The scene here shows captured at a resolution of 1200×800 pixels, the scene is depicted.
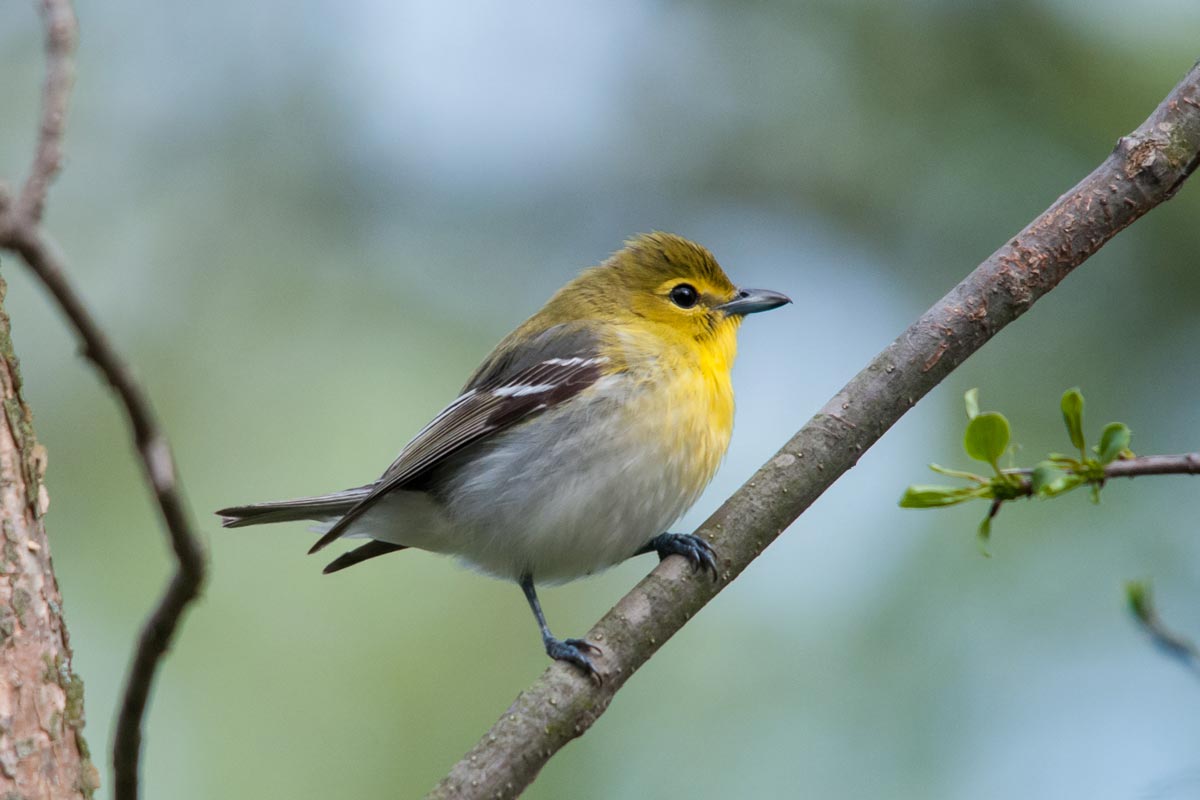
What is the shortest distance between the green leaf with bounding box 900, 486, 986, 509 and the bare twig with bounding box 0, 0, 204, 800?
135cm

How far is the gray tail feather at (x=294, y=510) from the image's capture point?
4.36m

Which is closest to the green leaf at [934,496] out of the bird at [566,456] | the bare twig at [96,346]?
the bare twig at [96,346]

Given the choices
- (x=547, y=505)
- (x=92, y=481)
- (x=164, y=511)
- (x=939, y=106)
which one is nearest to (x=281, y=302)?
(x=92, y=481)

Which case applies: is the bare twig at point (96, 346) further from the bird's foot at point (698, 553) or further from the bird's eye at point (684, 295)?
the bird's eye at point (684, 295)

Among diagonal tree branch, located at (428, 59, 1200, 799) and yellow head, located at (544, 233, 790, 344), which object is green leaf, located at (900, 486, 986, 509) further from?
yellow head, located at (544, 233, 790, 344)

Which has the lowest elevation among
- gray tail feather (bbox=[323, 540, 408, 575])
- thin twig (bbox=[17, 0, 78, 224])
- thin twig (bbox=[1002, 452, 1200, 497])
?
gray tail feather (bbox=[323, 540, 408, 575])

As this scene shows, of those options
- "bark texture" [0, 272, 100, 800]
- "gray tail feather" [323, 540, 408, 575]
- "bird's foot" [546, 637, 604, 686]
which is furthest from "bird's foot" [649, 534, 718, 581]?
"gray tail feather" [323, 540, 408, 575]

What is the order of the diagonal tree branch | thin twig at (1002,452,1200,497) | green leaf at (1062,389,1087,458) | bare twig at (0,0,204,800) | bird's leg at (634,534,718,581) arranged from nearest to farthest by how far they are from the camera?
bare twig at (0,0,204,800)
thin twig at (1002,452,1200,497)
green leaf at (1062,389,1087,458)
the diagonal tree branch
bird's leg at (634,534,718,581)

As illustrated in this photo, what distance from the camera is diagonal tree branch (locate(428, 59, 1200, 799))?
292cm

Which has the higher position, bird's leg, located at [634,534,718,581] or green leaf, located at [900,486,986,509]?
green leaf, located at [900,486,986,509]

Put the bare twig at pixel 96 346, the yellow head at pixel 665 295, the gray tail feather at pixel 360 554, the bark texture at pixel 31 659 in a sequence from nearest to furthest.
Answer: the bare twig at pixel 96 346, the bark texture at pixel 31 659, the gray tail feather at pixel 360 554, the yellow head at pixel 665 295

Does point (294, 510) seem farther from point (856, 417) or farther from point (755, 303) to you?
point (856, 417)

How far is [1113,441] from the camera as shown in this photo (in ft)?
6.83

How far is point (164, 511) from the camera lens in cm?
160
